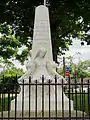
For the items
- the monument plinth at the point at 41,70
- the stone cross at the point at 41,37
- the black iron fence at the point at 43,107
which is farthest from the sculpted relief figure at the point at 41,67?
the black iron fence at the point at 43,107

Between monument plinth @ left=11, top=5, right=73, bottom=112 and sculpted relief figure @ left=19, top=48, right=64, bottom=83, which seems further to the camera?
sculpted relief figure @ left=19, top=48, right=64, bottom=83

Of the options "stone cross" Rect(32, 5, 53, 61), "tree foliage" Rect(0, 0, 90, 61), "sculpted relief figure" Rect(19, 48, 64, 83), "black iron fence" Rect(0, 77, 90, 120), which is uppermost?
"tree foliage" Rect(0, 0, 90, 61)

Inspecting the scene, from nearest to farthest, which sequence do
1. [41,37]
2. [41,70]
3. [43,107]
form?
[43,107] → [41,70] → [41,37]

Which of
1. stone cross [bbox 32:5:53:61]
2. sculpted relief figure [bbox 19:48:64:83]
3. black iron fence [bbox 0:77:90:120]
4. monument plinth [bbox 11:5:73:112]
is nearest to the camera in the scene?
black iron fence [bbox 0:77:90:120]

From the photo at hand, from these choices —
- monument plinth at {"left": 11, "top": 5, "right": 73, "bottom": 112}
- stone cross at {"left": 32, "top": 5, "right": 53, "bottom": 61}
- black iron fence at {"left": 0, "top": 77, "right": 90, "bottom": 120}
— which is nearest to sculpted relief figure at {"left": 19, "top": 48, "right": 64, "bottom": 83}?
monument plinth at {"left": 11, "top": 5, "right": 73, "bottom": 112}

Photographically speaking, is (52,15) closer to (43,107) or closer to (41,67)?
(41,67)

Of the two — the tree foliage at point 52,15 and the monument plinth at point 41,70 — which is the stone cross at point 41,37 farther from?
the tree foliage at point 52,15

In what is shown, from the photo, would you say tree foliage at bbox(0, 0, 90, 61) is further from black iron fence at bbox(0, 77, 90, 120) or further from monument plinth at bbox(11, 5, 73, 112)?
black iron fence at bbox(0, 77, 90, 120)

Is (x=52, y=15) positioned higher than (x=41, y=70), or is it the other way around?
(x=52, y=15)

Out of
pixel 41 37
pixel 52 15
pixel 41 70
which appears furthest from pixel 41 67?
pixel 52 15

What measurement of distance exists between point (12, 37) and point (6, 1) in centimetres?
650

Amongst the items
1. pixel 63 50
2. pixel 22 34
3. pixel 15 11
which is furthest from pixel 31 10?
pixel 63 50

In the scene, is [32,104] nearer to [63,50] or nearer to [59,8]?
[59,8]

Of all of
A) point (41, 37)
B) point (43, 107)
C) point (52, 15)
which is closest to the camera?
point (43, 107)
